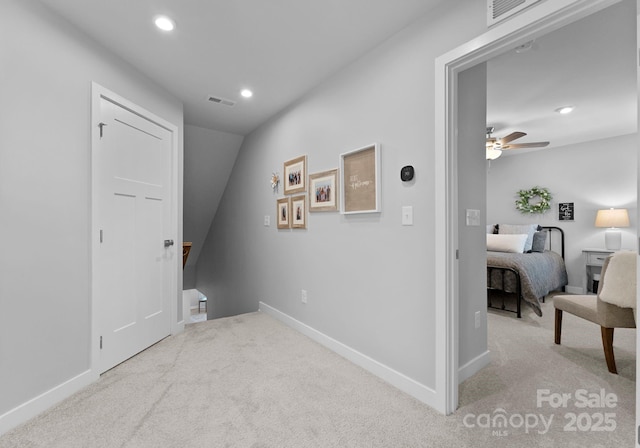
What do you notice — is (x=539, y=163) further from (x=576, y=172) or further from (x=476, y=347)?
(x=476, y=347)

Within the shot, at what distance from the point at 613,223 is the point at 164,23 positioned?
6.07 metres

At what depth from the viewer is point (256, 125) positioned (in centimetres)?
398

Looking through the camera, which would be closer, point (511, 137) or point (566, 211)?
point (511, 137)

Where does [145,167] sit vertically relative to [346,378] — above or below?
above

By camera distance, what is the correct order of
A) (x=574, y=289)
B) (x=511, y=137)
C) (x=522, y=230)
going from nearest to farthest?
(x=511, y=137) < (x=574, y=289) < (x=522, y=230)

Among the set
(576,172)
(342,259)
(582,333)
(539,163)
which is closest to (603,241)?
(576,172)

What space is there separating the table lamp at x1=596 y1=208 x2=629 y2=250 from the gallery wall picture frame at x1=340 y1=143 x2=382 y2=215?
14.8ft

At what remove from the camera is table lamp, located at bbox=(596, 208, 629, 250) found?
4395mm

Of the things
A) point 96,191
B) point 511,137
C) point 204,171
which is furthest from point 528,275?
point 204,171

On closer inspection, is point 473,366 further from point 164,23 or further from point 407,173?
point 164,23

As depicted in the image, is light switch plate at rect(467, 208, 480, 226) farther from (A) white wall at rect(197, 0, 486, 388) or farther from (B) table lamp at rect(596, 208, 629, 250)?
(B) table lamp at rect(596, 208, 629, 250)

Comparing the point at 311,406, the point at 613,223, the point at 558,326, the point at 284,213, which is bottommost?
the point at 311,406

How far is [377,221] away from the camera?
7.25 feet

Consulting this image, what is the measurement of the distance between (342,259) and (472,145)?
1333 millimetres
